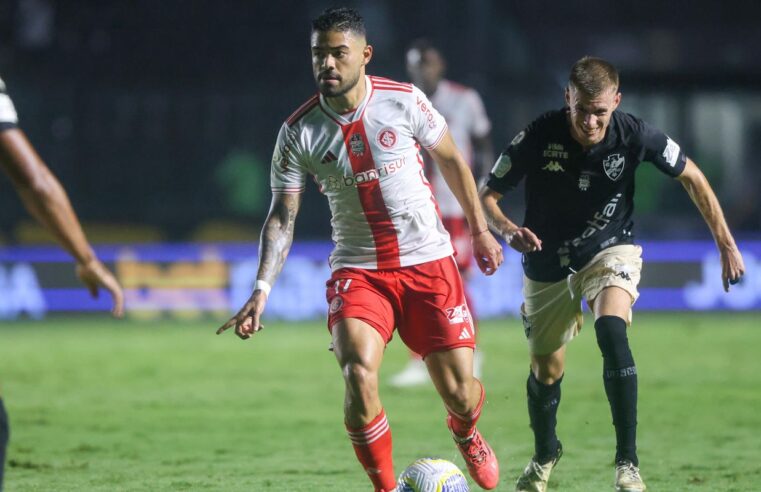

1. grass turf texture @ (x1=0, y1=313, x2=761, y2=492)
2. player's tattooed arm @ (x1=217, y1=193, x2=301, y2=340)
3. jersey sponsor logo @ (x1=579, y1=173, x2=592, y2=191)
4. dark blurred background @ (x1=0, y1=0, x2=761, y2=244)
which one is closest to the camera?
player's tattooed arm @ (x1=217, y1=193, x2=301, y2=340)

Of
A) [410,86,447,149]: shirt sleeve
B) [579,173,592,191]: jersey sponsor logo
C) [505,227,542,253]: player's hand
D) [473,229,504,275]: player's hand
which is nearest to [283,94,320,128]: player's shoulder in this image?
[410,86,447,149]: shirt sleeve

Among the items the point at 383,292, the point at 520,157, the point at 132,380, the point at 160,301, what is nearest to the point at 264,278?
the point at 383,292

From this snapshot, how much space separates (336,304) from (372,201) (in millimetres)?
527

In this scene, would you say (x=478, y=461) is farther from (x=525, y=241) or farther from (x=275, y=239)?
(x=275, y=239)

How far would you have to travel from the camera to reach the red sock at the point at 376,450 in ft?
18.4

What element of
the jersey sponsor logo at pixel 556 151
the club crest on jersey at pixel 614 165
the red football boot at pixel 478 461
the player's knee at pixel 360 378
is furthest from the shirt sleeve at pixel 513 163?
the player's knee at pixel 360 378

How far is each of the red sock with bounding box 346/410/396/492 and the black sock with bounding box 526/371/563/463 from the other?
3.39ft

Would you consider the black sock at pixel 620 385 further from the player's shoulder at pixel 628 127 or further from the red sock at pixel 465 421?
the player's shoulder at pixel 628 127

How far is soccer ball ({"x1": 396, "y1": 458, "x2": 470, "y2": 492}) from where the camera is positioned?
561 cm

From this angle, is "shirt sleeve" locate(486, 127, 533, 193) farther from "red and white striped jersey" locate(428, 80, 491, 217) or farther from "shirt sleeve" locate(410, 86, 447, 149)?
"red and white striped jersey" locate(428, 80, 491, 217)

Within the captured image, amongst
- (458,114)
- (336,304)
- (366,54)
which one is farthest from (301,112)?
(458,114)

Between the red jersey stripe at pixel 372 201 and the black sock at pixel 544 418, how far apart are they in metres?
1.08

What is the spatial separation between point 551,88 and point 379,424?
1461 cm

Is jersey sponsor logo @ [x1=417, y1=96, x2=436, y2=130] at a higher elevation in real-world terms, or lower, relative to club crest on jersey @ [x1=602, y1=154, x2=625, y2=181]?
higher
